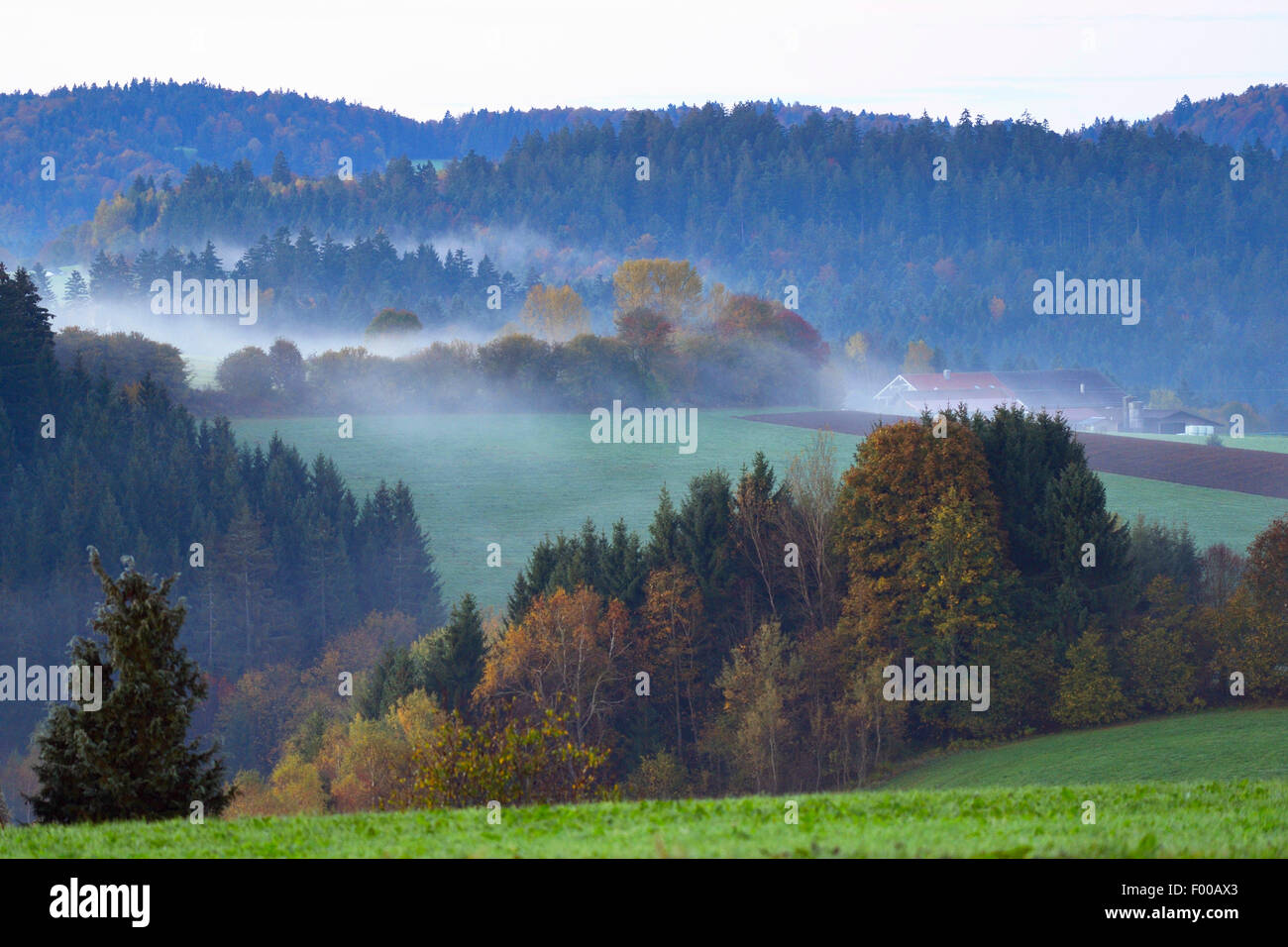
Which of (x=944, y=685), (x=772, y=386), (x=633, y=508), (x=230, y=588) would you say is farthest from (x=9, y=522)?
(x=772, y=386)

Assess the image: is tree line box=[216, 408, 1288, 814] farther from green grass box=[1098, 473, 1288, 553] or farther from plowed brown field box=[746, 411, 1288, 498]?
plowed brown field box=[746, 411, 1288, 498]

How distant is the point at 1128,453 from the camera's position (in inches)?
3743

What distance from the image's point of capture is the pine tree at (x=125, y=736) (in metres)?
17.4

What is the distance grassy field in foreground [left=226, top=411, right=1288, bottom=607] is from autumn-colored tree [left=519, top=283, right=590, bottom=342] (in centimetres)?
5964

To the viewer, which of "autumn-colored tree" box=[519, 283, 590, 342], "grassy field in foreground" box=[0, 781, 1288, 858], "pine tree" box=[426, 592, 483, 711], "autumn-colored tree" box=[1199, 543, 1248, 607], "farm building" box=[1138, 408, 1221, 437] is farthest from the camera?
"autumn-colored tree" box=[519, 283, 590, 342]

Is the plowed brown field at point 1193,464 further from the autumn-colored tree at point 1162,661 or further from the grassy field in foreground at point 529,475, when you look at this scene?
the autumn-colored tree at point 1162,661

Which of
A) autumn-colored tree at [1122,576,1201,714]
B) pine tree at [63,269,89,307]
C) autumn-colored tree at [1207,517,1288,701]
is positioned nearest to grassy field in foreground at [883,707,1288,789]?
autumn-colored tree at [1122,576,1201,714]

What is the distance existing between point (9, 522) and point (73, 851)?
84.1m

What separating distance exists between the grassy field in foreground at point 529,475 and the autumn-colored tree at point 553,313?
59.6 m

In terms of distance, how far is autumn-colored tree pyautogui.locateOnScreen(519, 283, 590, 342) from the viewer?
7254 inches

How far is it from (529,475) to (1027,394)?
80.7 metres

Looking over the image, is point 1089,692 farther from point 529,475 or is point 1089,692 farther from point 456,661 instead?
point 529,475
